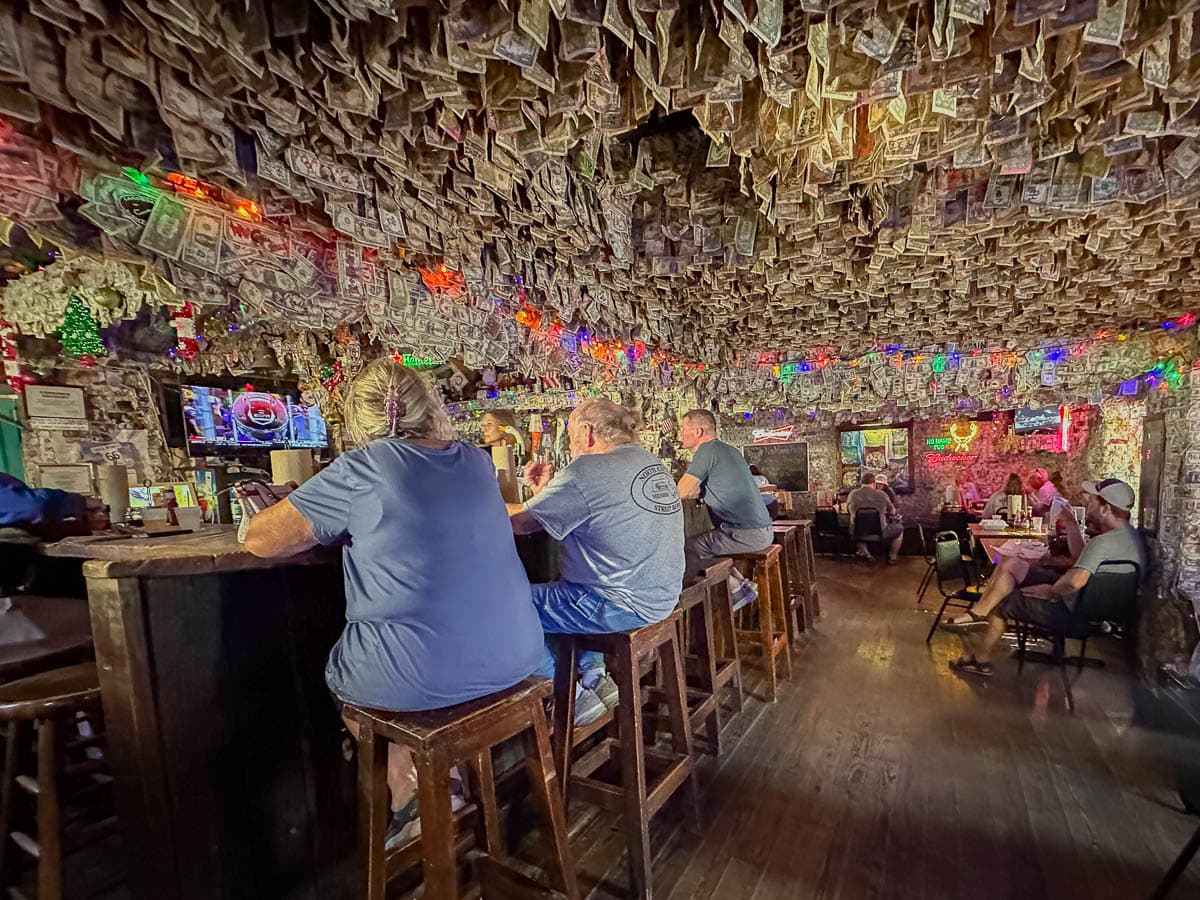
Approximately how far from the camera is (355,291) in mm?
2244

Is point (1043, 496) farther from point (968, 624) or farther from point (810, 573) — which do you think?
point (810, 573)

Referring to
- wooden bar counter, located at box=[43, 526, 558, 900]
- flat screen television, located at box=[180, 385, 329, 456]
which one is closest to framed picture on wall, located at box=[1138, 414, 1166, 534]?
wooden bar counter, located at box=[43, 526, 558, 900]

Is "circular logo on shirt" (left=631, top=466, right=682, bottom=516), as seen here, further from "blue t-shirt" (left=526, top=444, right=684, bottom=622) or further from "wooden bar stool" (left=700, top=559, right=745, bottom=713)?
"wooden bar stool" (left=700, top=559, right=745, bottom=713)

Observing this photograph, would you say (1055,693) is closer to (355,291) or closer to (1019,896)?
(1019,896)

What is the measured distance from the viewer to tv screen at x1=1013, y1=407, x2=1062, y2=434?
7.56 meters

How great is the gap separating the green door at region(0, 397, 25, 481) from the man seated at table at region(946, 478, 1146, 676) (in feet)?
24.1

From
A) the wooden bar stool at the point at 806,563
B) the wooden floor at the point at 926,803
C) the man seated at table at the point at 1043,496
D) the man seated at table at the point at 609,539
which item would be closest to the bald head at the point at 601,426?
the man seated at table at the point at 609,539

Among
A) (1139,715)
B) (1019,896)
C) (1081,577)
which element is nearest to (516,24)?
(1019,896)

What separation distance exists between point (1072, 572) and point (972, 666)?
886 millimetres

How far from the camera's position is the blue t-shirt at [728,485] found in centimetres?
308

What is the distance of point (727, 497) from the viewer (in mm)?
3096

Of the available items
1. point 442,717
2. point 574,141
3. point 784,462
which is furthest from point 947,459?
point 442,717

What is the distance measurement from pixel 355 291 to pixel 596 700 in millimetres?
2085

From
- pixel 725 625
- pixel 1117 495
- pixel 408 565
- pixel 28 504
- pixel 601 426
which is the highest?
pixel 601 426
